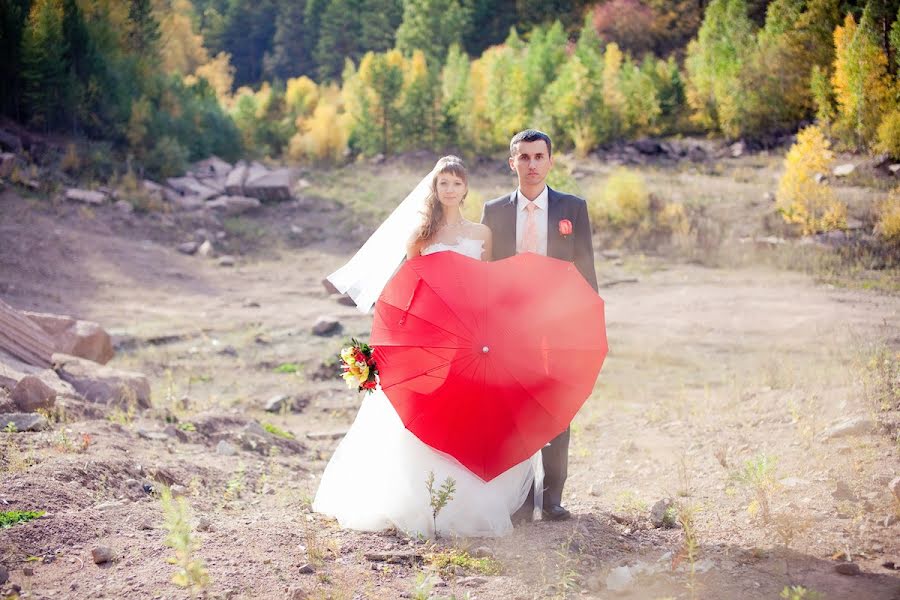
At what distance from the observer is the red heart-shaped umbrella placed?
138 inches

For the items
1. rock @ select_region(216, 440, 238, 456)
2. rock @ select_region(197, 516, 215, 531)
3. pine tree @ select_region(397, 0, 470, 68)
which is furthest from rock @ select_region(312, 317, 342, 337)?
pine tree @ select_region(397, 0, 470, 68)

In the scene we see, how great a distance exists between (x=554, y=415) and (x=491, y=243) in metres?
1.14

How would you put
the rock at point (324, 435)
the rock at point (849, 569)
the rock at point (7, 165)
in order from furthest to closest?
the rock at point (7, 165)
the rock at point (324, 435)
the rock at point (849, 569)

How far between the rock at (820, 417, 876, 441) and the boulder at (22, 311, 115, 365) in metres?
7.17

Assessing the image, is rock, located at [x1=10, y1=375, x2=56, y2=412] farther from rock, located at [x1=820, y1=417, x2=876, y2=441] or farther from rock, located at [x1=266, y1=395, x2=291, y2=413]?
rock, located at [x1=820, y1=417, x2=876, y2=441]

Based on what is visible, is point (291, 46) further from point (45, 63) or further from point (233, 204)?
point (233, 204)

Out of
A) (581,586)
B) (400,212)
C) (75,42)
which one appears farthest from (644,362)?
(75,42)

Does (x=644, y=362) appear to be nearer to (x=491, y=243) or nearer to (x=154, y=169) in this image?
(x=491, y=243)

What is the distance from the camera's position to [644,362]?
31.9ft

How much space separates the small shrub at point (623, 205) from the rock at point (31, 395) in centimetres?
1301

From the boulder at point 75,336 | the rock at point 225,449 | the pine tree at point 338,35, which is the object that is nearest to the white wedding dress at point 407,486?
the rock at point 225,449

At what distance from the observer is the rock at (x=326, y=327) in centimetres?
1116

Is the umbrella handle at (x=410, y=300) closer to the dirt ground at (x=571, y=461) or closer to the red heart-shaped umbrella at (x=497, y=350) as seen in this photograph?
the red heart-shaped umbrella at (x=497, y=350)

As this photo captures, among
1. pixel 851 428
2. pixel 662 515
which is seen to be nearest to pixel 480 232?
pixel 662 515
